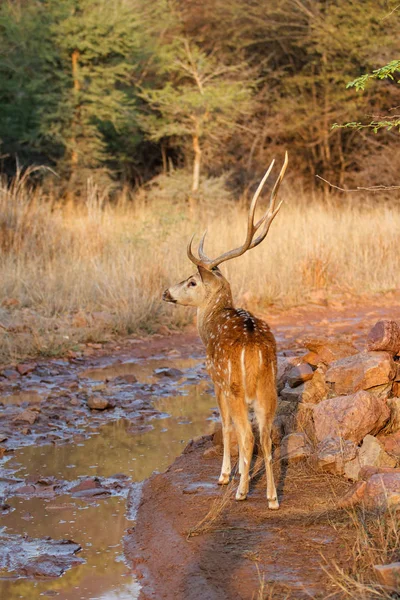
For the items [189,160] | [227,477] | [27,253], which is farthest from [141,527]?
[189,160]

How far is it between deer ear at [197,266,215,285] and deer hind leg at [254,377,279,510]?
1.32 meters

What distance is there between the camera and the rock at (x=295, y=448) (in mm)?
5914

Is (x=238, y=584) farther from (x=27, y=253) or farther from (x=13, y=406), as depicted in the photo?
(x=27, y=253)

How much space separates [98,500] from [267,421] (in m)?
1.44

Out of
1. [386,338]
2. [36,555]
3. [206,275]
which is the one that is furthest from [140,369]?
[36,555]

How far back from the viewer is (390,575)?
374 cm

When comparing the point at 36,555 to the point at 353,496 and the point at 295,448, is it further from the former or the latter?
the point at 295,448

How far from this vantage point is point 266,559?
4461mm

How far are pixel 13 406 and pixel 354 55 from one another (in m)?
19.9

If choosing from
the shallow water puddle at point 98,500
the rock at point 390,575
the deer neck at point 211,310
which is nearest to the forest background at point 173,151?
the shallow water puddle at point 98,500

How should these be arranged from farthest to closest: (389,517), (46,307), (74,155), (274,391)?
1. (74,155)
2. (46,307)
3. (274,391)
4. (389,517)

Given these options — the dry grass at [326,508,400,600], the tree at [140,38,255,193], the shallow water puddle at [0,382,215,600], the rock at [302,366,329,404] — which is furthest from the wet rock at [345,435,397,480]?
the tree at [140,38,255,193]

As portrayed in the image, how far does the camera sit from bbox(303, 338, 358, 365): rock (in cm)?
712

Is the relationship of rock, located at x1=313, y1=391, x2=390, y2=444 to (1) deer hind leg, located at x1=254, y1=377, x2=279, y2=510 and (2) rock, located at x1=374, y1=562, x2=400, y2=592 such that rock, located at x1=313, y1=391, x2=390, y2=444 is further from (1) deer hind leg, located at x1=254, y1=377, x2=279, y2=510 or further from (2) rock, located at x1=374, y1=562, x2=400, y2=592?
(2) rock, located at x1=374, y1=562, x2=400, y2=592
